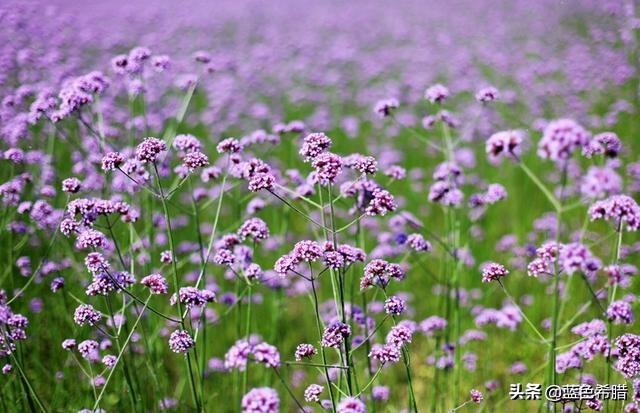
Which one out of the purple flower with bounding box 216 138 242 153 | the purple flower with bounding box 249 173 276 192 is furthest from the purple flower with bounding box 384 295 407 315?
the purple flower with bounding box 216 138 242 153

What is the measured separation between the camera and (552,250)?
275cm

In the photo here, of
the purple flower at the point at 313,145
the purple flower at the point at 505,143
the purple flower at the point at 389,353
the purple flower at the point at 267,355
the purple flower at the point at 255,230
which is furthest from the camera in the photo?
the purple flower at the point at 255,230

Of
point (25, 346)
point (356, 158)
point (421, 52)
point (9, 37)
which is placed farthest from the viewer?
point (421, 52)

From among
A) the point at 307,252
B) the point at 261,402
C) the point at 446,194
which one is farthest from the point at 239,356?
the point at 446,194

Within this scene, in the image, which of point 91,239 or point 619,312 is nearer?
point 619,312

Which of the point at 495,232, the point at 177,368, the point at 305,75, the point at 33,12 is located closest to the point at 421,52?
the point at 305,75

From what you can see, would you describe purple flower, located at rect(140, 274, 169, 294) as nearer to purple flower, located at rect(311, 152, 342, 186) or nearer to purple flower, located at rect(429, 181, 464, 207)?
purple flower, located at rect(311, 152, 342, 186)

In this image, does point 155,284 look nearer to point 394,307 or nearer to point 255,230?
point 255,230

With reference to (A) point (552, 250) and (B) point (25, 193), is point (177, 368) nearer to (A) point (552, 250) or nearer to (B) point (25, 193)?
(B) point (25, 193)

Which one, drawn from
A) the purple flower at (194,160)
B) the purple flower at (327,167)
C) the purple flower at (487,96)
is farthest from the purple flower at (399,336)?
the purple flower at (487,96)

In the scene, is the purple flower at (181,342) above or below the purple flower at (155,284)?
below

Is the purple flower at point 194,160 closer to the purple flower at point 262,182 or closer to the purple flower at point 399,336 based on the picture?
the purple flower at point 262,182

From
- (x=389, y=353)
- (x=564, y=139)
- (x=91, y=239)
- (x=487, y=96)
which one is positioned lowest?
(x=389, y=353)

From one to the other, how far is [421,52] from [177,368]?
1061 centimetres
